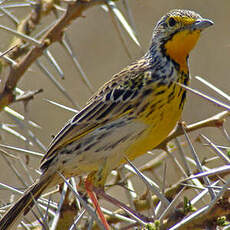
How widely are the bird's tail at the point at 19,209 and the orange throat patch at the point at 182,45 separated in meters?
1.15

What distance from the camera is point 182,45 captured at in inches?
134

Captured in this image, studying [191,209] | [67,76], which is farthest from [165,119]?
[67,76]

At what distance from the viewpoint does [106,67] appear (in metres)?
6.24

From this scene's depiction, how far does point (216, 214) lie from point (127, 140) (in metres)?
1.47

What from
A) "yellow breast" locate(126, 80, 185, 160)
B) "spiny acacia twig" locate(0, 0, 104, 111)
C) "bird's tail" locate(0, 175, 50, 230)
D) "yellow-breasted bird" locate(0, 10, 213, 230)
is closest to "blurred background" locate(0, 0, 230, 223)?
"yellow-breasted bird" locate(0, 10, 213, 230)

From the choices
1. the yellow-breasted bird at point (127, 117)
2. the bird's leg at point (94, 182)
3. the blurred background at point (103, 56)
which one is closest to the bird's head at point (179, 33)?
the yellow-breasted bird at point (127, 117)

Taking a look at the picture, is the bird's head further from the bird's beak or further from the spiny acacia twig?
the spiny acacia twig

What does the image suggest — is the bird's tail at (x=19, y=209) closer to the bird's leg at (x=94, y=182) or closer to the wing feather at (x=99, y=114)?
the wing feather at (x=99, y=114)

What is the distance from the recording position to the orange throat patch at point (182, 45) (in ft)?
10.9

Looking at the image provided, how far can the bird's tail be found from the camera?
284 cm

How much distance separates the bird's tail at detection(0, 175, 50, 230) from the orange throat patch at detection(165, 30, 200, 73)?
1.15m

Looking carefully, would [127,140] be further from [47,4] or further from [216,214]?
[216,214]

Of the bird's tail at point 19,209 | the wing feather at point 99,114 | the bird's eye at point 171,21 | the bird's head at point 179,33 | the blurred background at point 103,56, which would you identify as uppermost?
the bird's eye at point 171,21

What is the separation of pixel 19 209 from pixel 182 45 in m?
1.40
